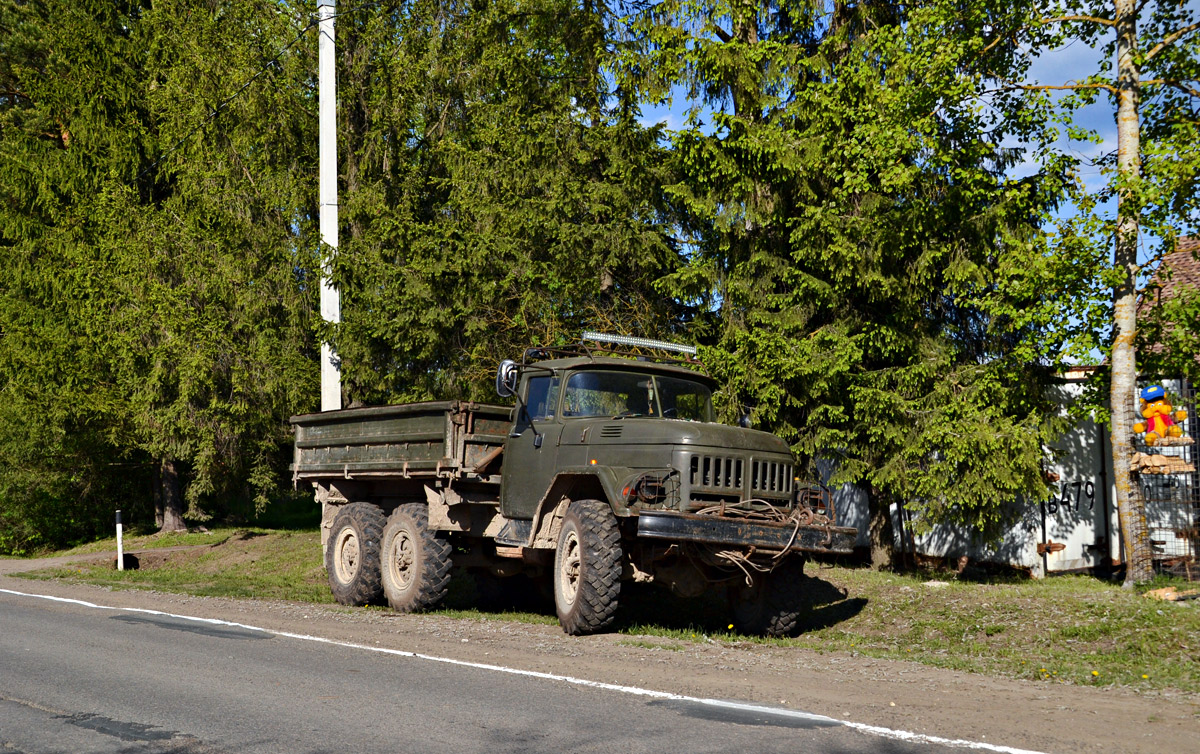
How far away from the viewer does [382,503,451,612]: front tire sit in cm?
1252

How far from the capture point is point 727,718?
21.2 feet

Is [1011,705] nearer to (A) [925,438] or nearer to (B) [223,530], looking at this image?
(A) [925,438]

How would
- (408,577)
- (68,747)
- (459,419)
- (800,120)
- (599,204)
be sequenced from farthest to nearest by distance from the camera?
(599,204), (800,120), (408,577), (459,419), (68,747)

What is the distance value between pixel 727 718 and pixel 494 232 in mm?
10979

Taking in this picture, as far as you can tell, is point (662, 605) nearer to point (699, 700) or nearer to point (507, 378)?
point (507, 378)

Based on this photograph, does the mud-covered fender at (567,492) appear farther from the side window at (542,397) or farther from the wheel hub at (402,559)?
the wheel hub at (402,559)

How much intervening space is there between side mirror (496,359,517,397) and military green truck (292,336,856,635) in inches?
0.9

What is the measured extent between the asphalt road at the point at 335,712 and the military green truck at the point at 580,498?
2249mm

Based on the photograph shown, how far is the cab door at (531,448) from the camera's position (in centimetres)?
1117

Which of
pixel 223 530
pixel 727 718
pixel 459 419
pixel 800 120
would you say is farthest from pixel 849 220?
pixel 223 530

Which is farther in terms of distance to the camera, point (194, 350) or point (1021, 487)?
point (194, 350)

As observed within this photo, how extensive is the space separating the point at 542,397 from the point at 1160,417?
28.6 feet

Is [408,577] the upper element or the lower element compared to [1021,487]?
lower

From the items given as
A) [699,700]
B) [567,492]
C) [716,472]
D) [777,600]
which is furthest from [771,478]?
[699,700]
